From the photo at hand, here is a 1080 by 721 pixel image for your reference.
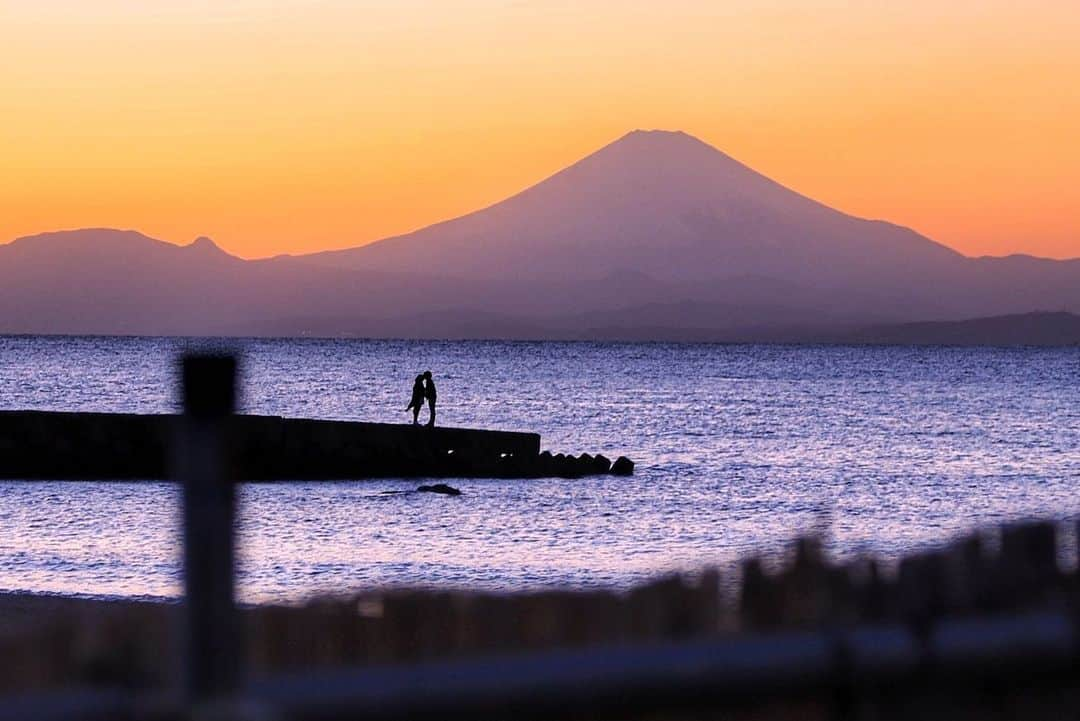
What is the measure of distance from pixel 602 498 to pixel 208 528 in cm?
3575

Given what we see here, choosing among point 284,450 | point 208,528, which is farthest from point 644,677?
point 284,450

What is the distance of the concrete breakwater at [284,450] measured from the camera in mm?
37812

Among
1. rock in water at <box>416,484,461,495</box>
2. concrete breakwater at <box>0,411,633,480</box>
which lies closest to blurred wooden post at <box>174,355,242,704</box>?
rock in water at <box>416,484,461,495</box>

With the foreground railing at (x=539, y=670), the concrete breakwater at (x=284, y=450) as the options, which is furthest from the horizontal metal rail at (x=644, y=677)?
the concrete breakwater at (x=284, y=450)

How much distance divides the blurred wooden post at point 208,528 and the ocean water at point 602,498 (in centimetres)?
4

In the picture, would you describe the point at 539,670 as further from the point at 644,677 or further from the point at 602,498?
the point at 602,498

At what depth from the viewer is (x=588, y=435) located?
66.8 m

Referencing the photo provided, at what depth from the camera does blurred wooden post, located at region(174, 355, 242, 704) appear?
1877mm

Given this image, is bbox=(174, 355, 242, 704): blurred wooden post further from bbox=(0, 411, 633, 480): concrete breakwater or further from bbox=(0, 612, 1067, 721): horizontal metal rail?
bbox=(0, 411, 633, 480): concrete breakwater

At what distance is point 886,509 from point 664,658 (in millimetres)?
37675

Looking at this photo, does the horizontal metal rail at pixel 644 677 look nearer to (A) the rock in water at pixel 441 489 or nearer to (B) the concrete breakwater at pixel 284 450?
(A) the rock in water at pixel 441 489

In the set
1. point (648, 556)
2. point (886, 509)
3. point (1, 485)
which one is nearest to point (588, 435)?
point (886, 509)

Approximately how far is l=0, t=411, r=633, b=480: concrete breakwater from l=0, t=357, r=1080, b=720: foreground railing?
34788 mm

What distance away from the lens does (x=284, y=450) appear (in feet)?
128
